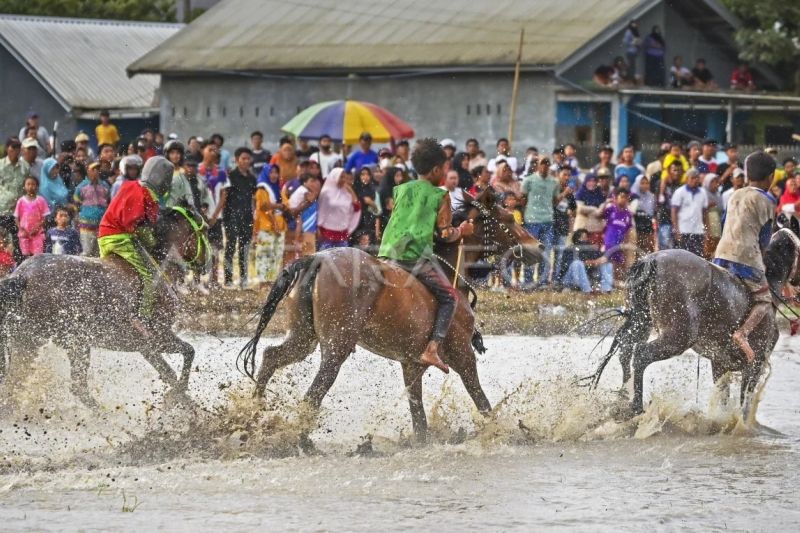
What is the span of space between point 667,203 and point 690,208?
71 centimetres

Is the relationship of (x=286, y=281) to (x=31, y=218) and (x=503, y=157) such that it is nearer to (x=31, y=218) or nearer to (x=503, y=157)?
(x=31, y=218)

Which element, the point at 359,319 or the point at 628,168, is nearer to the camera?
the point at 359,319

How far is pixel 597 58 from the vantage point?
104ft

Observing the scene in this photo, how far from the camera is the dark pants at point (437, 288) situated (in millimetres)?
10914

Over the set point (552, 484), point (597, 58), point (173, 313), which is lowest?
point (552, 484)

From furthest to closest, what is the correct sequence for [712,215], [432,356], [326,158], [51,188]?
[326,158]
[712,215]
[51,188]
[432,356]

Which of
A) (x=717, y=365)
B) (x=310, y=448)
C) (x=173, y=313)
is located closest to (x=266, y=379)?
(x=310, y=448)

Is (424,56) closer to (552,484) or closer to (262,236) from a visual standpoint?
(262,236)

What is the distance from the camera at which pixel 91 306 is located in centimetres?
1152

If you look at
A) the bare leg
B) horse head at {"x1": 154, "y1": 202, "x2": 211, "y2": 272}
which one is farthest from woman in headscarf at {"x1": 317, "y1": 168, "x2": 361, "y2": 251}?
the bare leg

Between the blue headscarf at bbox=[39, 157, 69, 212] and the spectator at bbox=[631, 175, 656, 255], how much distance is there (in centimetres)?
696

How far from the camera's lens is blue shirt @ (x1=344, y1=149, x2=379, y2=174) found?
22.1 m

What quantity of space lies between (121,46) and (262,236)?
90.9 ft

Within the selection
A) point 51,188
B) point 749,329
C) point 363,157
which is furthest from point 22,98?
point 749,329
